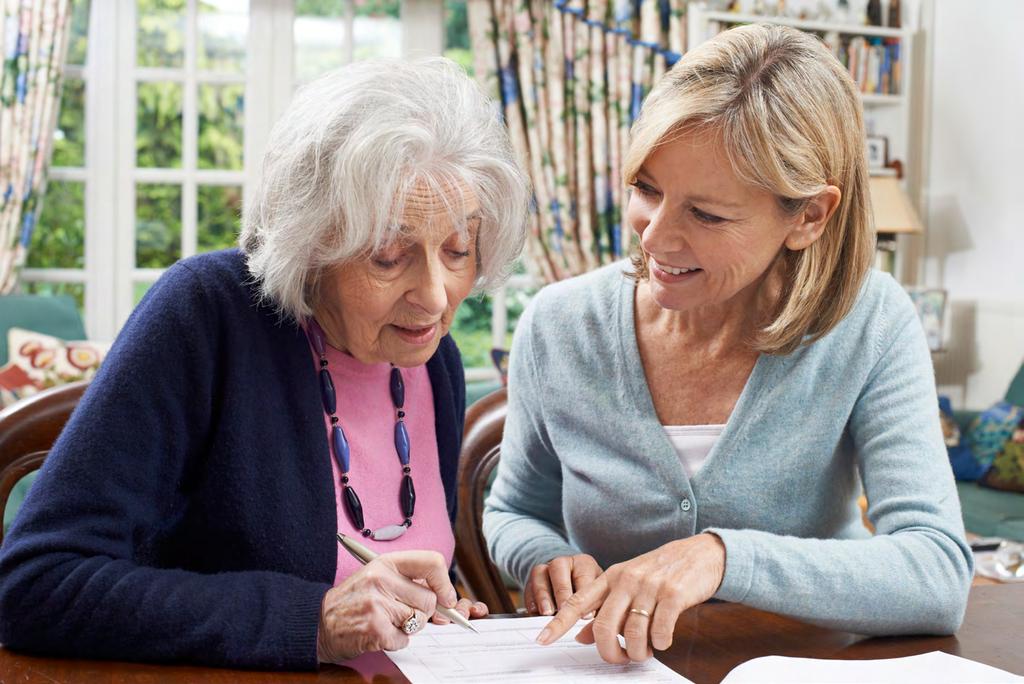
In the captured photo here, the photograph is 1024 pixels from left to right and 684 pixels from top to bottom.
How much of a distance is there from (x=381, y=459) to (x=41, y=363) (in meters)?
2.91

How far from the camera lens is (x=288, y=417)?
1189 millimetres

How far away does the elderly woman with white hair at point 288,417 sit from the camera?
0.99 metres

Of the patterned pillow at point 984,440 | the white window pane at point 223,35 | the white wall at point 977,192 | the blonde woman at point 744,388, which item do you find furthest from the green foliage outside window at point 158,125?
the blonde woman at point 744,388

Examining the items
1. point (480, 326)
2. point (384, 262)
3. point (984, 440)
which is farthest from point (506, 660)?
point (480, 326)

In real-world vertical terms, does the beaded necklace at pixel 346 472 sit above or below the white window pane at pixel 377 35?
below

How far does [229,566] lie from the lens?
1.18 m

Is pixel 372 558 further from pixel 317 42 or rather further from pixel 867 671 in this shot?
pixel 317 42

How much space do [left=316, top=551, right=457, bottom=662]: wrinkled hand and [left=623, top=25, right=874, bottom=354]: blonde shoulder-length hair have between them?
0.55 metres

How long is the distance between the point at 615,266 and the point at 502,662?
711mm

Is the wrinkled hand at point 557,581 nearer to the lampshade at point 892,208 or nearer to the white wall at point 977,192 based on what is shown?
the lampshade at point 892,208

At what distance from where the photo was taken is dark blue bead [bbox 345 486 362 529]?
1.25 m

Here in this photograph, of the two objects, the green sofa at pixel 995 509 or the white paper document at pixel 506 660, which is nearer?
the white paper document at pixel 506 660

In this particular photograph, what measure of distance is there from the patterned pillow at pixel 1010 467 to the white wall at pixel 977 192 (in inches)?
36.6

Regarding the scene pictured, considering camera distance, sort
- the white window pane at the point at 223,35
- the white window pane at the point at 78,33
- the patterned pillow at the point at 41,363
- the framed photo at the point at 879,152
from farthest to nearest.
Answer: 1. the framed photo at the point at 879,152
2. the white window pane at the point at 223,35
3. the white window pane at the point at 78,33
4. the patterned pillow at the point at 41,363
